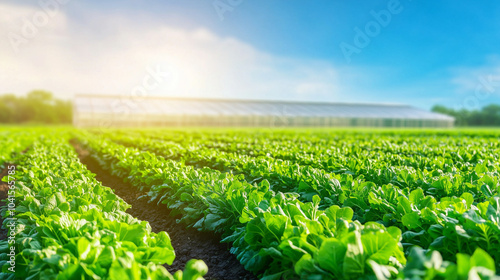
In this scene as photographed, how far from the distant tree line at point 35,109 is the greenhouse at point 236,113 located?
32.5 metres

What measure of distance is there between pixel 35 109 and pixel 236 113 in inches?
1870

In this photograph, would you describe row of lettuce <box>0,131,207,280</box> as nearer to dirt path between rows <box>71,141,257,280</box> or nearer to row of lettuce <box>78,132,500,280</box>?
row of lettuce <box>78,132,500,280</box>

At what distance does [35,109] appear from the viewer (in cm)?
7138

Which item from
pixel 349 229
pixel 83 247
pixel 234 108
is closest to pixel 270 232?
pixel 349 229

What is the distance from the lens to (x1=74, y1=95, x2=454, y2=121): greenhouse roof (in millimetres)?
41688

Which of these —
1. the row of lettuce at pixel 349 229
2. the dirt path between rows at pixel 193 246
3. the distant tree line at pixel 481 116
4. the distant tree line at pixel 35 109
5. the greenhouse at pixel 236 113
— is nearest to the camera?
the row of lettuce at pixel 349 229

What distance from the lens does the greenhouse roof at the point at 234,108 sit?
4169 cm

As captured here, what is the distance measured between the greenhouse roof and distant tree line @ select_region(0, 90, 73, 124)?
3253 centimetres

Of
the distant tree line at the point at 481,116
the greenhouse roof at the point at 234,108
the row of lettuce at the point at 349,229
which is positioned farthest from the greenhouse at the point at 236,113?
the row of lettuce at the point at 349,229

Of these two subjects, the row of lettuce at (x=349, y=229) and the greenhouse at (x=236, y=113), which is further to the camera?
the greenhouse at (x=236, y=113)

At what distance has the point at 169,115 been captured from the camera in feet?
138

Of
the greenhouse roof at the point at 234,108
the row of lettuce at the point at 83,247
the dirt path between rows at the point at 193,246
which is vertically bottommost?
the dirt path between rows at the point at 193,246

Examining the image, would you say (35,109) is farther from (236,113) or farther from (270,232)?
(270,232)

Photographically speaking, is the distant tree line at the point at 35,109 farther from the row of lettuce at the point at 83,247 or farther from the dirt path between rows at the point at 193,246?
the row of lettuce at the point at 83,247
